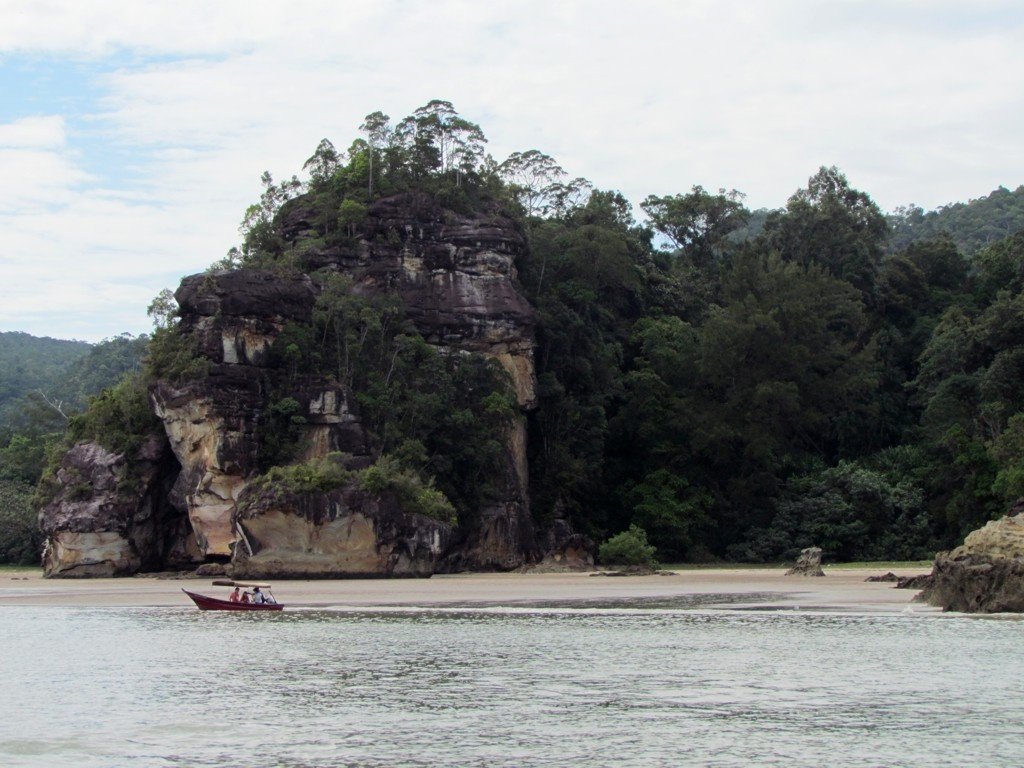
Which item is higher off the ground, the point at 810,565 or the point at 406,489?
the point at 406,489

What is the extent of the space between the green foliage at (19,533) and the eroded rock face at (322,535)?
2344 cm

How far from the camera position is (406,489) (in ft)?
164

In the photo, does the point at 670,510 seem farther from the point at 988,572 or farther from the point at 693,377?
the point at 988,572

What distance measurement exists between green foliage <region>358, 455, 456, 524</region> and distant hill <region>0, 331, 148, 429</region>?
45538 mm

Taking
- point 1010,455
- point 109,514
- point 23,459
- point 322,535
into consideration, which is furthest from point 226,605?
point 23,459

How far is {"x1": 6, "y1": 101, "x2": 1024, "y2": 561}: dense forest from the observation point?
2256 inches

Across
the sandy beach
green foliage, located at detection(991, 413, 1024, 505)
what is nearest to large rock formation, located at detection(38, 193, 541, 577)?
the sandy beach

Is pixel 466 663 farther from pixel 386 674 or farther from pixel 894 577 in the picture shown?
pixel 894 577

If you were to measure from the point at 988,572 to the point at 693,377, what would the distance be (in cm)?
3800

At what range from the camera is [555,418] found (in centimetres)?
6481

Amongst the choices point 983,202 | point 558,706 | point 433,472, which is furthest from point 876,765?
point 983,202

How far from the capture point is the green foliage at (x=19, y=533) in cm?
6669

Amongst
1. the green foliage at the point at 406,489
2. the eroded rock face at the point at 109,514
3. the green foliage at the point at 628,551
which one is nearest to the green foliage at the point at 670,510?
the green foliage at the point at 628,551

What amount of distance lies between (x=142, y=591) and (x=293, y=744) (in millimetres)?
31000
